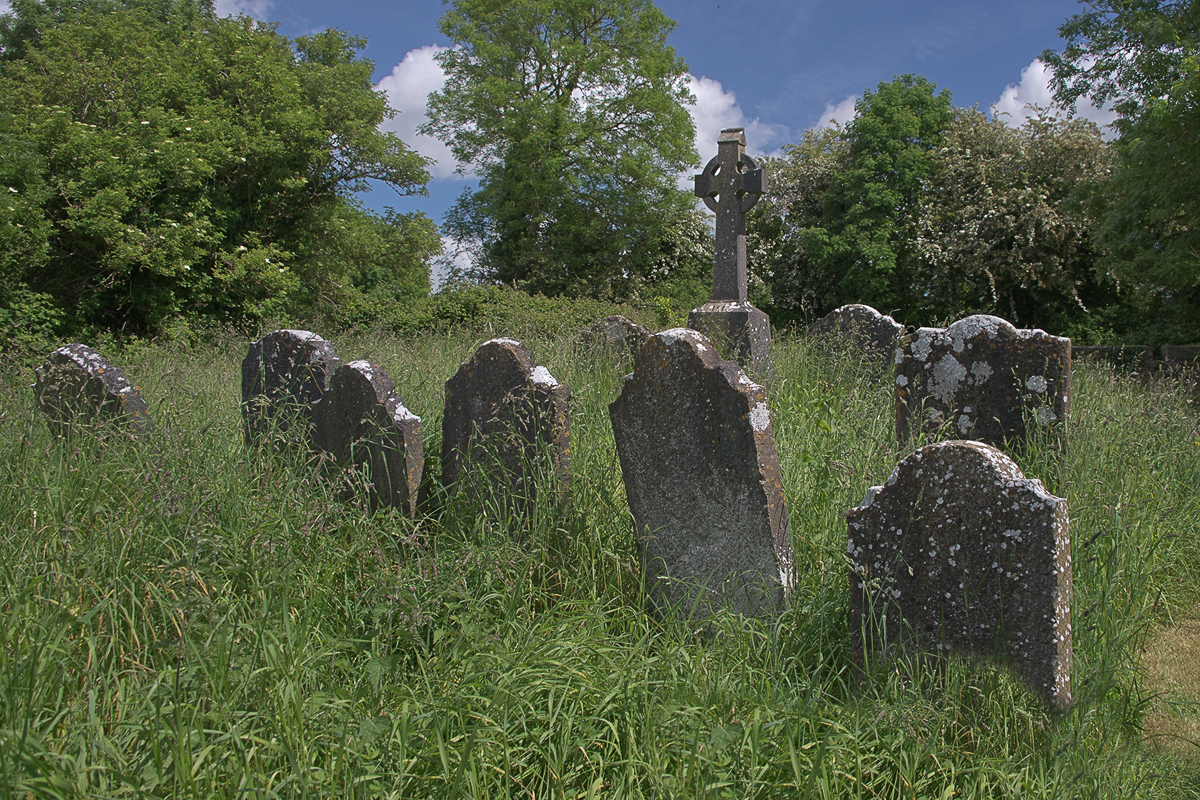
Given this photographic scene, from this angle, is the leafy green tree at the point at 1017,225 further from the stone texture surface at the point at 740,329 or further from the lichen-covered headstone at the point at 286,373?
the lichen-covered headstone at the point at 286,373

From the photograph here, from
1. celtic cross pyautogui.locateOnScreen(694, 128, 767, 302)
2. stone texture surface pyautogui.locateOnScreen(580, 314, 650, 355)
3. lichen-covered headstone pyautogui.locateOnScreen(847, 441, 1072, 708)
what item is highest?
celtic cross pyautogui.locateOnScreen(694, 128, 767, 302)

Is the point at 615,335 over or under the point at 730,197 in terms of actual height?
under

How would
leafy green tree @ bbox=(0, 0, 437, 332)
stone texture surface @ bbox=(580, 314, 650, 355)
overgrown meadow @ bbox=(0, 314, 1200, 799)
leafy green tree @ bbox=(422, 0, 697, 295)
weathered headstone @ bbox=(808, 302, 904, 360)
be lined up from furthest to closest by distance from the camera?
leafy green tree @ bbox=(422, 0, 697, 295), leafy green tree @ bbox=(0, 0, 437, 332), stone texture surface @ bbox=(580, 314, 650, 355), weathered headstone @ bbox=(808, 302, 904, 360), overgrown meadow @ bbox=(0, 314, 1200, 799)

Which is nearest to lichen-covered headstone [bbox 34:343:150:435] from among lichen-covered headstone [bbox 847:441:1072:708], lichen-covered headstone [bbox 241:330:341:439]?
lichen-covered headstone [bbox 241:330:341:439]

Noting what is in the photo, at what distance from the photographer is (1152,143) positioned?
9.92 meters

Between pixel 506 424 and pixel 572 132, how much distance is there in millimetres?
21499

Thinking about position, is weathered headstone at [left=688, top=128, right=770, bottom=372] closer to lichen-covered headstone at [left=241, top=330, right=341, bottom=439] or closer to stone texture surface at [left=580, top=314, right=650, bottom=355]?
stone texture surface at [left=580, top=314, right=650, bottom=355]

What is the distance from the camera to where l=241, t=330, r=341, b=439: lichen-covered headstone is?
442cm

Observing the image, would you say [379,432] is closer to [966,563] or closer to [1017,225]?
[966,563]

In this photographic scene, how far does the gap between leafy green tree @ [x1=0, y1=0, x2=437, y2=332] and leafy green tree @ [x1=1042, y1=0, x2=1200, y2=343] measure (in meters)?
14.3

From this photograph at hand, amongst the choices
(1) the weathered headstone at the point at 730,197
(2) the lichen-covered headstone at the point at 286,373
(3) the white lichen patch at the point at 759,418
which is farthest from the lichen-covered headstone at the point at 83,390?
(1) the weathered headstone at the point at 730,197

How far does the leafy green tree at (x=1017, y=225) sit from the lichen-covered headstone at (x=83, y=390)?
Result: 61.1ft

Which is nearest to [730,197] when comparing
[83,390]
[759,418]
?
[759,418]

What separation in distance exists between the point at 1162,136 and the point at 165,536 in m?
12.7
